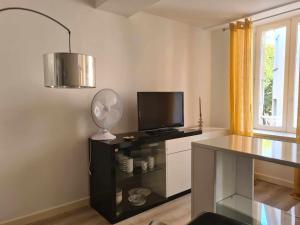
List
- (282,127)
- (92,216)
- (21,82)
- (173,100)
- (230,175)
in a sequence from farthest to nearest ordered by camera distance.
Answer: (282,127), (173,100), (92,216), (21,82), (230,175)

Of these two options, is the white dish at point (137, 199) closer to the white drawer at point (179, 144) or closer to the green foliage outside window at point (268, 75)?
the white drawer at point (179, 144)

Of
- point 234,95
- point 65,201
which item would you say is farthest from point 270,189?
point 65,201

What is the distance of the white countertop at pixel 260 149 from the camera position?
1254mm

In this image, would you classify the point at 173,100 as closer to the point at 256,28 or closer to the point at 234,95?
the point at 234,95

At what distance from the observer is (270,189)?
10.6ft

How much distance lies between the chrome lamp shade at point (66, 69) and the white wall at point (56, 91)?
88cm

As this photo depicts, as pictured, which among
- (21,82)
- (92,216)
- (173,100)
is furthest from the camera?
(173,100)

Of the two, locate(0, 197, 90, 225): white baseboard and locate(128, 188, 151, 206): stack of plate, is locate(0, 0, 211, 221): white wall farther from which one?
locate(128, 188, 151, 206): stack of plate

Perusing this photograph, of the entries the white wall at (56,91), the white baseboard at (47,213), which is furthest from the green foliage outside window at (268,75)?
the white baseboard at (47,213)

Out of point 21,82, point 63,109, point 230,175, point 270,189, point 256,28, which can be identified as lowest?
point 270,189

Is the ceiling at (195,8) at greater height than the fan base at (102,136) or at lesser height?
greater

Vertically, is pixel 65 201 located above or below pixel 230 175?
below

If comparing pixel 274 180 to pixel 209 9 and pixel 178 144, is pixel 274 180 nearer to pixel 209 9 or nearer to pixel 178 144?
pixel 178 144

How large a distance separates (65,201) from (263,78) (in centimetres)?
339
